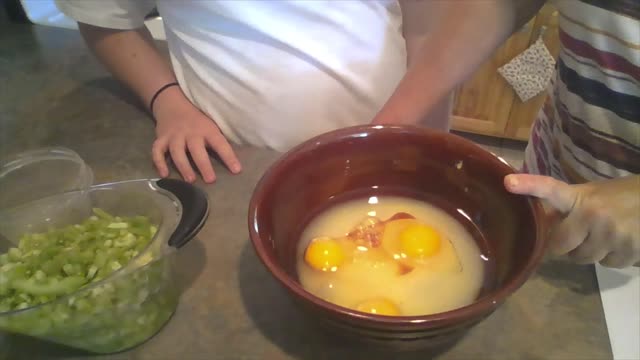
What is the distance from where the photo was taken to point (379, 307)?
599mm

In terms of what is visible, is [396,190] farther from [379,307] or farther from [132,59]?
[132,59]

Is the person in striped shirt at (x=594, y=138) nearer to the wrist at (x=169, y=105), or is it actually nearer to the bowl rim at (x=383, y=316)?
the bowl rim at (x=383, y=316)

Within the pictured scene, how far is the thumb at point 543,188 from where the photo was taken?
2.01 ft

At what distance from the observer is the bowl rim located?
1.69 feet

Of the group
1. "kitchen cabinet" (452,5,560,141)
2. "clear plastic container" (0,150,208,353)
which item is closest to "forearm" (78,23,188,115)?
"clear plastic container" (0,150,208,353)

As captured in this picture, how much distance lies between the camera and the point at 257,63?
3.12 ft

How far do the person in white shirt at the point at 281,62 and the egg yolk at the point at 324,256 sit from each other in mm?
257

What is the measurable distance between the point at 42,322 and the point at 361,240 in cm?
35

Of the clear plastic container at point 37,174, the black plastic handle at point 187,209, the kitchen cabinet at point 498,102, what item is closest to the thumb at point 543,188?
the black plastic handle at point 187,209

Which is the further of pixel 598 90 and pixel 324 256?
pixel 598 90

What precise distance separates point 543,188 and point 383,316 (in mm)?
234

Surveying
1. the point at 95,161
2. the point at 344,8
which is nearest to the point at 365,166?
the point at 344,8

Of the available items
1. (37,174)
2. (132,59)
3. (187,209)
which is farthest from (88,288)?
(132,59)

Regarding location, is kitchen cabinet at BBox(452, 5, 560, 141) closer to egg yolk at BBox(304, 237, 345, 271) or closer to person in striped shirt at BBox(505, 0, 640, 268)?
person in striped shirt at BBox(505, 0, 640, 268)
